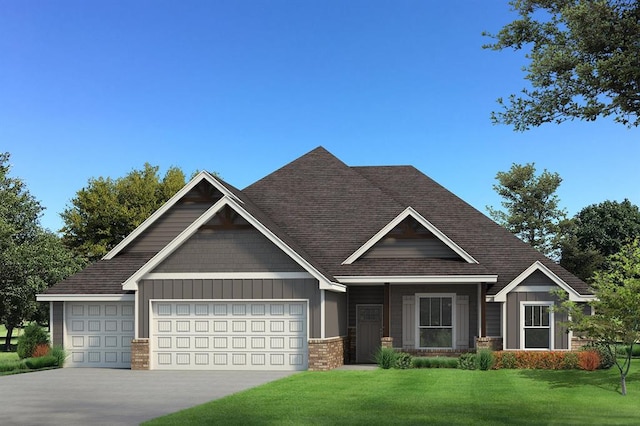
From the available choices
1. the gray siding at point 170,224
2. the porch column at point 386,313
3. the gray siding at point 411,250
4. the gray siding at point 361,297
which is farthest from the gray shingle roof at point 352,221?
the gray siding at point 361,297

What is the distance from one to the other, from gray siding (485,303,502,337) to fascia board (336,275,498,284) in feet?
8.78

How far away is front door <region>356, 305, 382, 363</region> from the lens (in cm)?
3325

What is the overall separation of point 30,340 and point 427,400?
19228 millimetres

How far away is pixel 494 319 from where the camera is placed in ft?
108

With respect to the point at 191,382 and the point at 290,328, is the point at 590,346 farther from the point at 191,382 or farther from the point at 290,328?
the point at 191,382

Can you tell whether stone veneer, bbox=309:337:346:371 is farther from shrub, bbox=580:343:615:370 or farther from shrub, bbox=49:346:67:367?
shrub, bbox=49:346:67:367

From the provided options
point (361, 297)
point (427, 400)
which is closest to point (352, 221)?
point (361, 297)

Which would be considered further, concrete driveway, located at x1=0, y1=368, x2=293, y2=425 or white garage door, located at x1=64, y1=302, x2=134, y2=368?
white garage door, located at x1=64, y1=302, x2=134, y2=368

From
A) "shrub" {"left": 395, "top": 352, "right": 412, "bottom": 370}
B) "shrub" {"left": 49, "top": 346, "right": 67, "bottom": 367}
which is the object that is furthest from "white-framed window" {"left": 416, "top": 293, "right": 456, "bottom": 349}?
"shrub" {"left": 49, "top": 346, "right": 67, "bottom": 367}

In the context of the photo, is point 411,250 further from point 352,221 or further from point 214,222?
point 214,222

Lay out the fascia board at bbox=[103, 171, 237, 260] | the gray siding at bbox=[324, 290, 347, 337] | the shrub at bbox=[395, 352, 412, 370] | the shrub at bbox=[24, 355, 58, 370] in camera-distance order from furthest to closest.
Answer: the fascia board at bbox=[103, 171, 237, 260]
the shrub at bbox=[24, 355, 58, 370]
the shrub at bbox=[395, 352, 412, 370]
the gray siding at bbox=[324, 290, 347, 337]

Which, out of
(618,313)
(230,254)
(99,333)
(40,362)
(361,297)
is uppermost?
(230,254)

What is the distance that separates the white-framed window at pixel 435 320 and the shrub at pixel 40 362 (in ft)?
45.6

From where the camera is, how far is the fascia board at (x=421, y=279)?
99.6 ft
